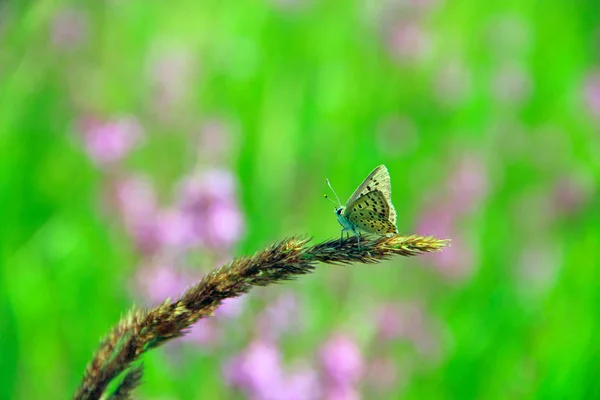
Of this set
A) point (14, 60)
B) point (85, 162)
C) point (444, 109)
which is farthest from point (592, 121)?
point (14, 60)

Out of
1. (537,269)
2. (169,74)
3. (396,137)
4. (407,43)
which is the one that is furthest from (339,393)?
(407,43)

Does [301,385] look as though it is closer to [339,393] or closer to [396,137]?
[339,393]

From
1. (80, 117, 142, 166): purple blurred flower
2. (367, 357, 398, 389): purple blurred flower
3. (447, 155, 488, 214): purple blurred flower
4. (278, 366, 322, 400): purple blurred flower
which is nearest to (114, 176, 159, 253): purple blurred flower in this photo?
(80, 117, 142, 166): purple blurred flower

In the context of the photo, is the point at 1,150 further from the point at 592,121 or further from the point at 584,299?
the point at 592,121

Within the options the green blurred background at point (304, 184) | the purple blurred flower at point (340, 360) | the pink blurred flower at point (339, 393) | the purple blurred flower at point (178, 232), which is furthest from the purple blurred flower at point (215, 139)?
the pink blurred flower at point (339, 393)

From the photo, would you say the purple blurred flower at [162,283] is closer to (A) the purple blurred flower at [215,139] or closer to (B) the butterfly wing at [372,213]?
(A) the purple blurred flower at [215,139]

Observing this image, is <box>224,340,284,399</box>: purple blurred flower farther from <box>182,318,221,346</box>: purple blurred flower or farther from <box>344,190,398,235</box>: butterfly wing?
<box>344,190,398,235</box>: butterfly wing
